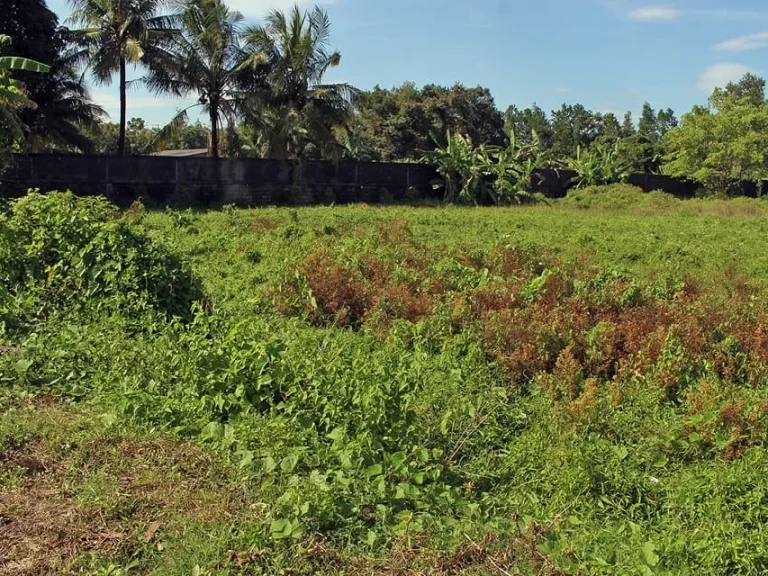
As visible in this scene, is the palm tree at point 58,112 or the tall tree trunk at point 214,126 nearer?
the palm tree at point 58,112

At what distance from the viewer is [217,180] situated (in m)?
18.1

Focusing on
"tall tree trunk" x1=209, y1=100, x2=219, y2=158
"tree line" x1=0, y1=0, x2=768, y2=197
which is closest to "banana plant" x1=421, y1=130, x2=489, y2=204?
"tree line" x1=0, y1=0, x2=768, y2=197

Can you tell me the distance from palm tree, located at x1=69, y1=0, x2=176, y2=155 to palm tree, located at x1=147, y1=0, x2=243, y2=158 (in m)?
0.41

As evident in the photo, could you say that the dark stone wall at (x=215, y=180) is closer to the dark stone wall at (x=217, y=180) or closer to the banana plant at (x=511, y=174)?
the dark stone wall at (x=217, y=180)

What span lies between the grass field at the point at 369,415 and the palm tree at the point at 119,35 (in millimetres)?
12581

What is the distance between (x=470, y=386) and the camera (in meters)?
5.21

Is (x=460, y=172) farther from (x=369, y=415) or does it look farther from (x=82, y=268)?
(x=369, y=415)

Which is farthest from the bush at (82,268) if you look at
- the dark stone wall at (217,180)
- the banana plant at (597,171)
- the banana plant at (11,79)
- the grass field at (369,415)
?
the banana plant at (597,171)

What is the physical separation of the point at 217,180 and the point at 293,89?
3833 millimetres

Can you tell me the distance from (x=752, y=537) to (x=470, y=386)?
224 centimetres

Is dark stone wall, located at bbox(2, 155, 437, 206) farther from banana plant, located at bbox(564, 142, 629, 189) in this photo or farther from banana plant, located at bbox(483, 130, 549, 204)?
banana plant, located at bbox(564, 142, 629, 189)

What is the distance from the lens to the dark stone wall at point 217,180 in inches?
624

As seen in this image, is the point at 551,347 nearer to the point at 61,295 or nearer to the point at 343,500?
the point at 343,500

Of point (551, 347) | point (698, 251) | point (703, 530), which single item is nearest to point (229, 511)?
point (703, 530)
